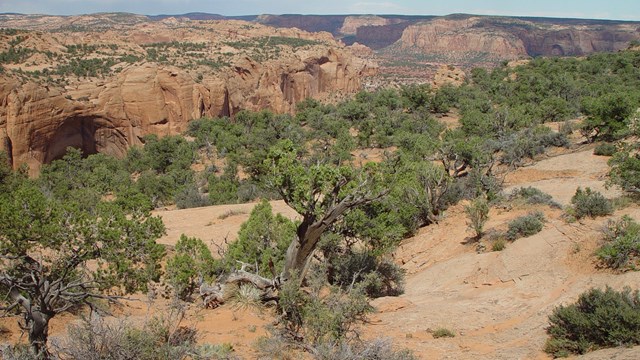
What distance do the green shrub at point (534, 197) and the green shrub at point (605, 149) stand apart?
7.76 metres

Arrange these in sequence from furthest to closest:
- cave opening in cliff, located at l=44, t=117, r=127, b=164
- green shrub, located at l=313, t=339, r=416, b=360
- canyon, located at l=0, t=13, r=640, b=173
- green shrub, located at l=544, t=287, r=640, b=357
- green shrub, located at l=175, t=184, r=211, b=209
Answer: cave opening in cliff, located at l=44, t=117, r=127, b=164 → canyon, located at l=0, t=13, r=640, b=173 → green shrub, located at l=175, t=184, r=211, b=209 → green shrub, located at l=544, t=287, r=640, b=357 → green shrub, located at l=313, t=339, r=416, b=360

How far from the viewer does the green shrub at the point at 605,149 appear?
2338 centimetres

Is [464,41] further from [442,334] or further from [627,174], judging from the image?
[442,334]

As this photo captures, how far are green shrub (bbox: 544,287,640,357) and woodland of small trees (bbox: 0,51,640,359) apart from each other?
2.90 metres

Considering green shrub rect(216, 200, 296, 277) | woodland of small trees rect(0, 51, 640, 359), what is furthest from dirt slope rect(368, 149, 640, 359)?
green shrub rect(216, 200, 296, 277)

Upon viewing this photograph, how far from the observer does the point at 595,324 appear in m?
7.79

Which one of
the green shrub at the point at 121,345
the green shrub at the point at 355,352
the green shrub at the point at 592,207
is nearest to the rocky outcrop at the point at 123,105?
the green shrub at the point at 121,345

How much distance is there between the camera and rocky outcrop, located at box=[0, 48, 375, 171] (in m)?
36.2

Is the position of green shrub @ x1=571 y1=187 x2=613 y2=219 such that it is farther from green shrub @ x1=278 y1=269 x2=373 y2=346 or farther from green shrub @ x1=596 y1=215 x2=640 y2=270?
green shrub @ x1=278 y1=269 x2=373 y2=346

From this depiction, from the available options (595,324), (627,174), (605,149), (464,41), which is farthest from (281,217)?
(464,41)

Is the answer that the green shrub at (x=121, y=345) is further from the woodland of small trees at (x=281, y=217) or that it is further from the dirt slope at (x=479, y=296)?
the dirt slope at (x=479, y=296)

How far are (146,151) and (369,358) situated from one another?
1380 inches

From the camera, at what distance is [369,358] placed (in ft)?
24.0

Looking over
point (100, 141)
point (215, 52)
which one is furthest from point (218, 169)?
point (215, 52)
